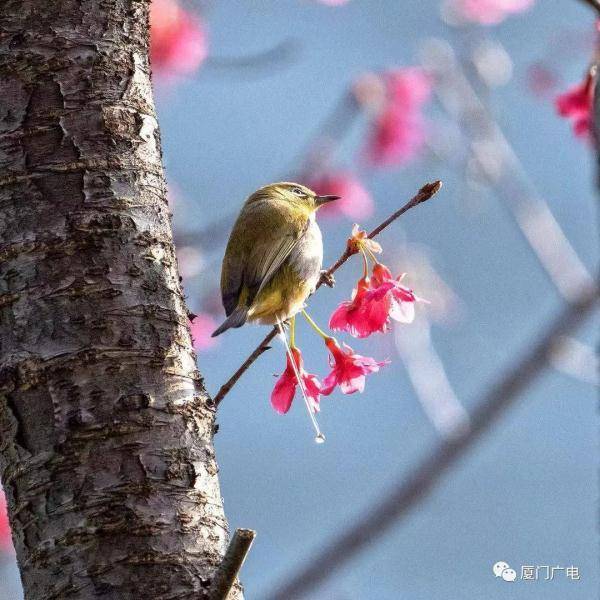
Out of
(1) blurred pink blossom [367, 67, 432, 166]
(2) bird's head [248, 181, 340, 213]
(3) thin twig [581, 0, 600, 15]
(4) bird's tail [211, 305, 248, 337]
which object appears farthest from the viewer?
(1) blurred pink blossom [367, 67, 432, 166]

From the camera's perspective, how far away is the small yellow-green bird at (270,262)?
2.98m

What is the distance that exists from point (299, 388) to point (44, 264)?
0.85 m

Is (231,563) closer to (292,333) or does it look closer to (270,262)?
(292,333)

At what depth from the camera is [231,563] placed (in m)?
1.32

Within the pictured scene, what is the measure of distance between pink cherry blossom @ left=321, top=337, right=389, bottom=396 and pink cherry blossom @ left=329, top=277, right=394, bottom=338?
62 millimetres

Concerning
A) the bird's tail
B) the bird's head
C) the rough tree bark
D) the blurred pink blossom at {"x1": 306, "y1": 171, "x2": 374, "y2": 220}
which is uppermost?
the blurred pink blossom at {"x1": 306, "y1": 171, "x2": 374, "y2": 220}

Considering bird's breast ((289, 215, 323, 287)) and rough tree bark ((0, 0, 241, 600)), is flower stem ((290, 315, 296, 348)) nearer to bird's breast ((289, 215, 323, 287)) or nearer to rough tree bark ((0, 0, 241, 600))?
bird's breast ((289, 215, 323, 287))

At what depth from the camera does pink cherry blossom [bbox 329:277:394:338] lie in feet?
7.64

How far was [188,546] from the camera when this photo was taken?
1451 millimetres

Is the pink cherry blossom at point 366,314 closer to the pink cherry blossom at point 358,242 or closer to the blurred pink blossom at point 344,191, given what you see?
the pink cherry blossom at point 358,242

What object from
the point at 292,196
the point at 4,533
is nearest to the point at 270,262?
the point at 292,196

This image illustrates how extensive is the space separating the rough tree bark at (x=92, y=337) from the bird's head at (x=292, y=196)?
1.76m

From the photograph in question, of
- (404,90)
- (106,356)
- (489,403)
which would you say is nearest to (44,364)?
(106,356)

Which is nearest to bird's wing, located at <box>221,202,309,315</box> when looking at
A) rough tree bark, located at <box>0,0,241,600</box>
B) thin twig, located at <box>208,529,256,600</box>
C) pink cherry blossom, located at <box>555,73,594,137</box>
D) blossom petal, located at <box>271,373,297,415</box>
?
blossom petal, located at <box>271,373,297,415</box>
